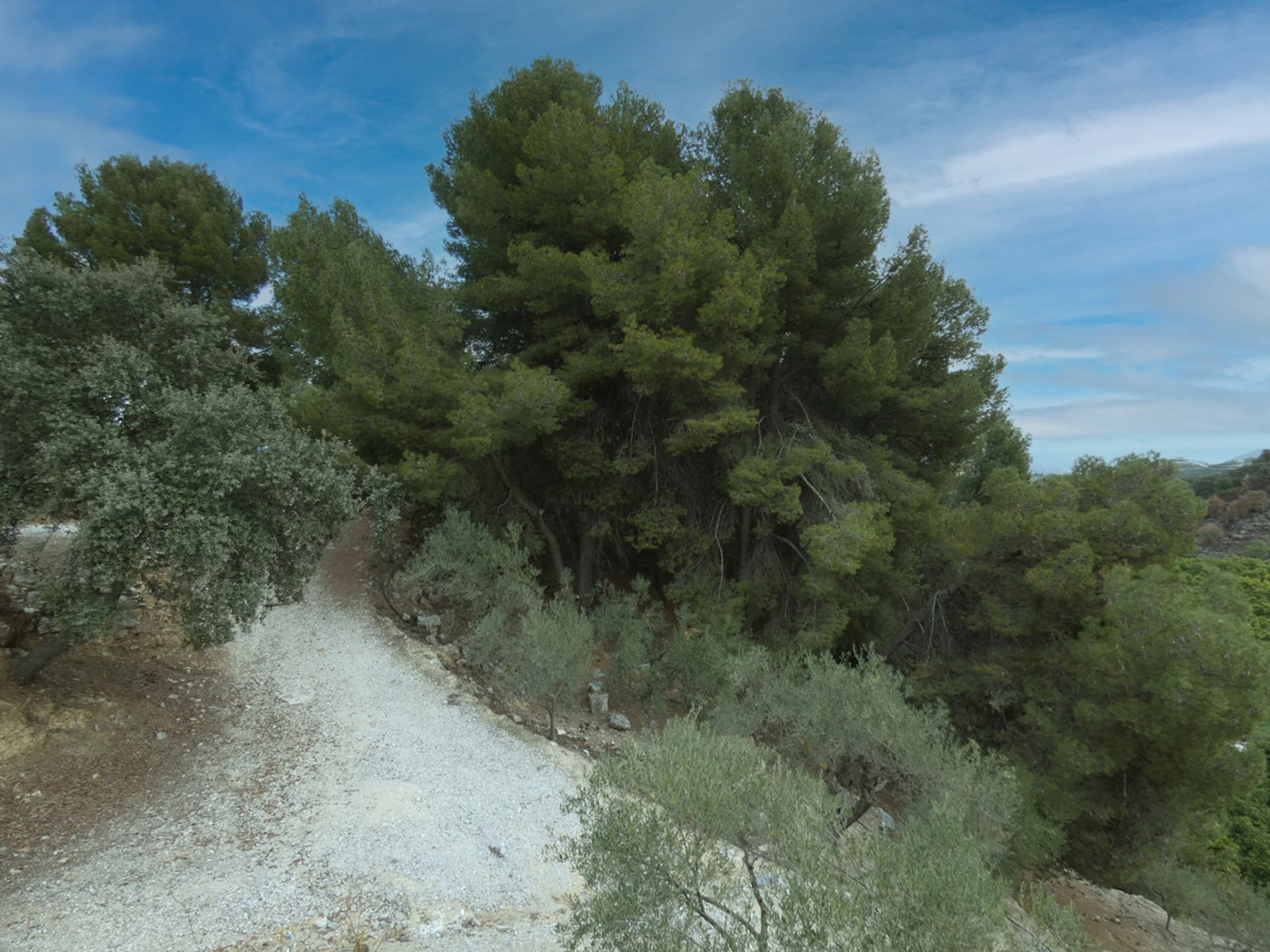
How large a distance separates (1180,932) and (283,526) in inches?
743

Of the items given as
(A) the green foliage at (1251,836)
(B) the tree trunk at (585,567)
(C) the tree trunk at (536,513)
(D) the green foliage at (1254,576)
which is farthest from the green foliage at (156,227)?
(D) the green foliage at (1254,576)

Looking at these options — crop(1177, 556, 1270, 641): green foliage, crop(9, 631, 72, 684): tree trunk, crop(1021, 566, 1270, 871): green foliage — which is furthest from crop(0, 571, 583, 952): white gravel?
crop(1177, 556, 1270, 641): green foliage

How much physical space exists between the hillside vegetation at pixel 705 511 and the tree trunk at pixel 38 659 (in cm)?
113

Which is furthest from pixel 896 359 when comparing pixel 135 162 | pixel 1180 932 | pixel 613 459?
pixel 135 162

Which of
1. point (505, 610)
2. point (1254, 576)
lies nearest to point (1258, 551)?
point (1254, 576)

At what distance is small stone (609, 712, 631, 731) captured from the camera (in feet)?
37.4

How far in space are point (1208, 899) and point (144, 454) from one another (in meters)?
19.2

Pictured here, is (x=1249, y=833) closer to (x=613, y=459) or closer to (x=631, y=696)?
(x=631, y=696)

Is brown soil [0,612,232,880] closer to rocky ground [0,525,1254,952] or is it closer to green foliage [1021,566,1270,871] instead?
rocky ground [0,525,1254,952]

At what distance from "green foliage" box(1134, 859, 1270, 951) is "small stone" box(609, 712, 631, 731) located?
32.0 ft

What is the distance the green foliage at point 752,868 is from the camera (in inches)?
152

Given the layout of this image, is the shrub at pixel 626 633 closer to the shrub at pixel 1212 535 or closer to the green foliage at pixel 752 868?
the green foliage at pixel 752 868

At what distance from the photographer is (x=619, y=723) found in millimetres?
11430

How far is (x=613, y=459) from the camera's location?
1378 cm
